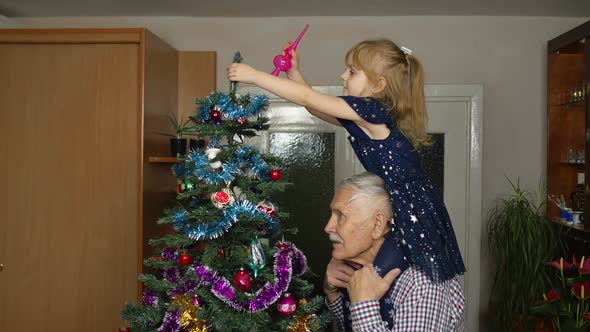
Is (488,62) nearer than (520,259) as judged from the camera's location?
No

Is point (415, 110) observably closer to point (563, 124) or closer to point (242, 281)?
point (242, 281)

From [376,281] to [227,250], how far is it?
0.46 metres

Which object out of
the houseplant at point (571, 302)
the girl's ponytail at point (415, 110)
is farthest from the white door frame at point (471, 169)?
the girl's ponytail at point (415, 110)

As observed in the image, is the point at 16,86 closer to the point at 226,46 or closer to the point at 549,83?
the point at 226,46

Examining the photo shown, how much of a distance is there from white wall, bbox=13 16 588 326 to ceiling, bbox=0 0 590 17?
0.08 meters

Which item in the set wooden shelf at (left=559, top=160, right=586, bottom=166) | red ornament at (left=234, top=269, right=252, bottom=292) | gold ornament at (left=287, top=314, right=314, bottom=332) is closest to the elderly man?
gold ornament at (left=287, top=314, right=314, bottom=332)

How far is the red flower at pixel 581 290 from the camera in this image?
2.66m

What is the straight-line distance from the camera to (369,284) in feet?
5.44

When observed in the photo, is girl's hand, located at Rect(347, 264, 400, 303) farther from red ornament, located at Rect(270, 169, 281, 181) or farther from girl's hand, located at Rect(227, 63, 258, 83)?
girl's hand, located at Rect(227, 63, 258, 83)

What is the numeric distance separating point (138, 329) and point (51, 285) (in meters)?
1.62

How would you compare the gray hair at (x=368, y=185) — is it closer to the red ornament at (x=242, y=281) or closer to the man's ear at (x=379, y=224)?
the man's ear at (x=379, y=224)

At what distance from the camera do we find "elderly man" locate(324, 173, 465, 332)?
161 cm

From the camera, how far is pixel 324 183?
3924mm

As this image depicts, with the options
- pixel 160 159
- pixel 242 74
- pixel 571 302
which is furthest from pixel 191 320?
pixel 571 302
